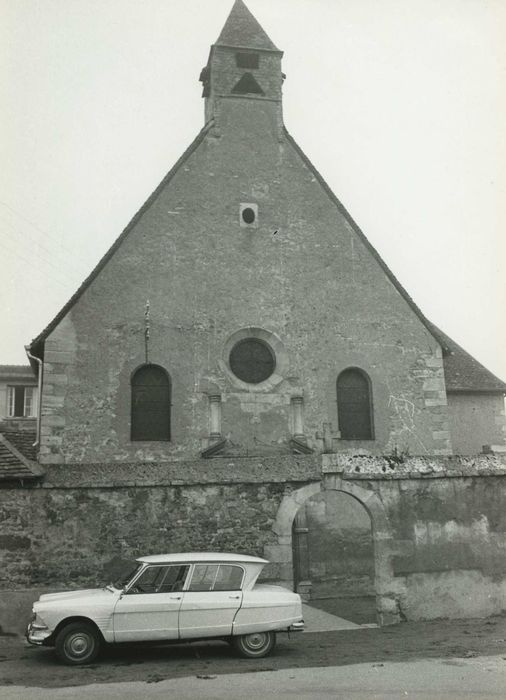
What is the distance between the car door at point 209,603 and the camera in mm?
8734

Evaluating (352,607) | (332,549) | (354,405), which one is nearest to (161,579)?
(352,607)

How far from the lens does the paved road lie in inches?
271

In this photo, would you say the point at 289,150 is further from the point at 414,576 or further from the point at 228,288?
→ the point at 414,576

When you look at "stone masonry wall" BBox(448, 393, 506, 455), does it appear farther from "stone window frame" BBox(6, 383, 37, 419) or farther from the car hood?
"stone window frame" BBox(6, 383, 37, 419)

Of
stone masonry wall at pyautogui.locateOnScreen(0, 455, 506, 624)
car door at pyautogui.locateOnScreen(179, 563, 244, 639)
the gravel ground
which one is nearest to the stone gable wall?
stone masonry wall at pyautogui.locateOnScreen(0, 455, 506, 624)

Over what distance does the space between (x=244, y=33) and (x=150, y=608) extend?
16.0 m

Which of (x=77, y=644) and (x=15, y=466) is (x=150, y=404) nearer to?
(x=15, y=466)

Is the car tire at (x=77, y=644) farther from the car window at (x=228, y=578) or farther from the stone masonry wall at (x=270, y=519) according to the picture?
the stone masonry wall at (x=270, y=519)

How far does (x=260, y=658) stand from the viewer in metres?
8.84

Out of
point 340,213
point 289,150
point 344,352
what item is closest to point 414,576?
point 344,352

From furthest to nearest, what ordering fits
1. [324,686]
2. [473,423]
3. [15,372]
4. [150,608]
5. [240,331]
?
[15,372]
[473,423]
[240,331]
[150,608]
[324,686]

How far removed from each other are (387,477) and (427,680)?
4741 millimetres

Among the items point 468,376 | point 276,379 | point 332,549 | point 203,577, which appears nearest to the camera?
point 203,577

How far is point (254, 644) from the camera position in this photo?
29.3ft
